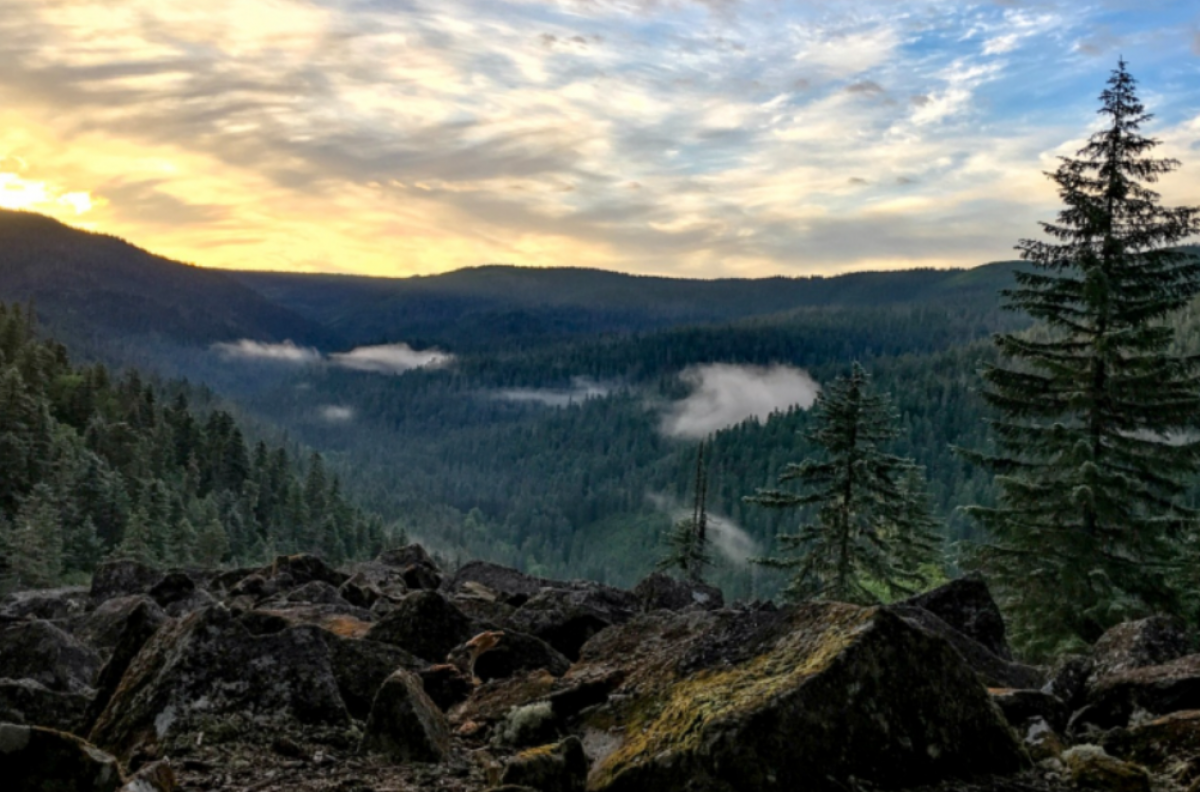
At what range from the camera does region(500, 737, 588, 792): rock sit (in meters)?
5.37

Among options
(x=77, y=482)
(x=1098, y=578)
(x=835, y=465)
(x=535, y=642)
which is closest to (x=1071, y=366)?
(x=1098, y=578)

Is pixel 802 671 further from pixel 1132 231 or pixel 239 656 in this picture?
pixel 1132 231

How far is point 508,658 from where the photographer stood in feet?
28.2

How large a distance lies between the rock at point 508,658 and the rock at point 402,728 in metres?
2.03

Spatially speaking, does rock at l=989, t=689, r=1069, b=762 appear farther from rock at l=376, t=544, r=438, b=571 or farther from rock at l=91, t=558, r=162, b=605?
rock at l=376, t=544, r=438, b=571

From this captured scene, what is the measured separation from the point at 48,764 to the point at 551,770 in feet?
8.91

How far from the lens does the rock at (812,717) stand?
17.0 ft

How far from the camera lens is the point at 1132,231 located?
76.4 ft

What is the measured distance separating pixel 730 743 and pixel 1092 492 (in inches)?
789

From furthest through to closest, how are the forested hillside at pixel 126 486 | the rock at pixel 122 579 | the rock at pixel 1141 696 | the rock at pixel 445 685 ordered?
Result: 1. the forested hillside at pixel 126 486
2. the rock at pixel 122 579
3. the rock at pixel 445 685
4. the rock at pixel 1141 696

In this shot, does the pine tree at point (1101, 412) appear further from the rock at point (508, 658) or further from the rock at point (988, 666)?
the rock at point (508, 658)

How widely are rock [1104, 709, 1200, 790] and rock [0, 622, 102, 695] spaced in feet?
29.5

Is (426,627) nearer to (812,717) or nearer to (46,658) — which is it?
(46,658)

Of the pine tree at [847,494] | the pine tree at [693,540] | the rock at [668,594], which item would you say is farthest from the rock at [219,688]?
the pine tree at [693,540]
